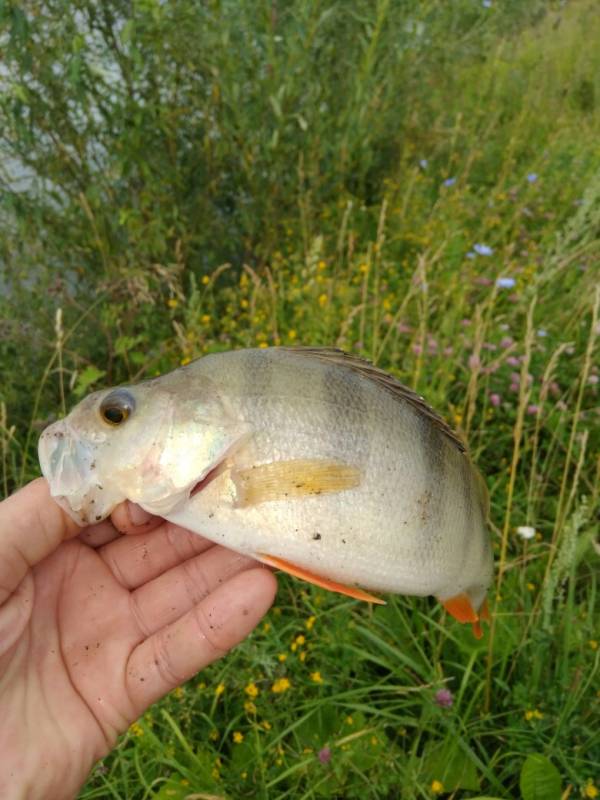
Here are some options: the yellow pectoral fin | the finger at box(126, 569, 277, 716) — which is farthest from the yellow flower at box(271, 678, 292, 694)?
the yellow pectoral fin

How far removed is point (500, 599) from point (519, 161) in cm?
479

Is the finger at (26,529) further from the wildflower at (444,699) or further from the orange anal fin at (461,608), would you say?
the wildflower at (444,699)

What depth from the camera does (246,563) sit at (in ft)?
5.92

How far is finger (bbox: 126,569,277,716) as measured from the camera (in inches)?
63.0

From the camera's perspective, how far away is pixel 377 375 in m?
1.59

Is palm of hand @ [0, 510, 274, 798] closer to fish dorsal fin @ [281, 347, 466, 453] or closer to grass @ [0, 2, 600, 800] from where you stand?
grass @ [0, 2, 600, 800]

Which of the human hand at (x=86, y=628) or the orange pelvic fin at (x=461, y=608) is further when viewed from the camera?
the orange pelvic fin at (x=461, y=608)

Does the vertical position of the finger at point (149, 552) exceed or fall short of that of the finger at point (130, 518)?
it falls short

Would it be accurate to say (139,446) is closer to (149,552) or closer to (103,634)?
(149,552)

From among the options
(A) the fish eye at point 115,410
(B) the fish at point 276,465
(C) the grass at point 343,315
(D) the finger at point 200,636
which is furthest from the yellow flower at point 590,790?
(A) the fish eye at point 115,410

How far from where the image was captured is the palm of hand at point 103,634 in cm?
157

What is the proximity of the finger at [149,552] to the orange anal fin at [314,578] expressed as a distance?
1.50ft

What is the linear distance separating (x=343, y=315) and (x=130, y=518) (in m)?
1.86

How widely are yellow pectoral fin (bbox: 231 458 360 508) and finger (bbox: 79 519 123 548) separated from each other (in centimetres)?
64
